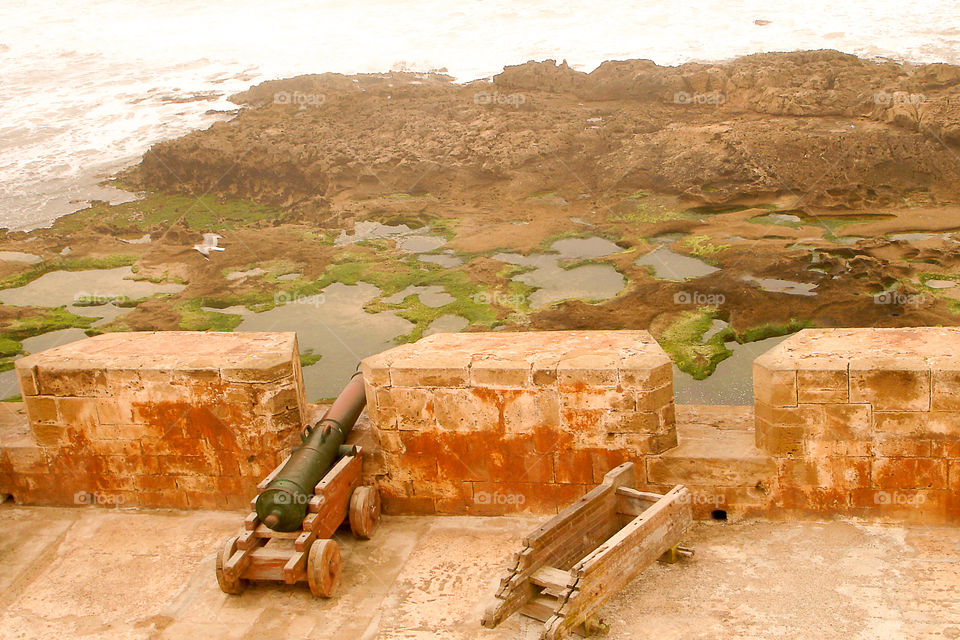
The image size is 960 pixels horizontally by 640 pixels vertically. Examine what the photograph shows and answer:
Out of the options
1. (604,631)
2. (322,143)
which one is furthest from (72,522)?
(322,143)

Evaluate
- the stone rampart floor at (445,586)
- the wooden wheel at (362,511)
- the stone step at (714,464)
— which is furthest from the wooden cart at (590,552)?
the wooden wheel at (362,511)

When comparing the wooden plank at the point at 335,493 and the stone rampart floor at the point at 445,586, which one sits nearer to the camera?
the stone rampart floor at the point at 445,586

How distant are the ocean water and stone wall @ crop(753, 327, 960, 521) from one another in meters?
17.4

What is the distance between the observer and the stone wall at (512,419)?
5.86 m

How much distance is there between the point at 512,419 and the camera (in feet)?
19.7

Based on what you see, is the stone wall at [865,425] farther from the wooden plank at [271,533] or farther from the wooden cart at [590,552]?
the wooden plank at [271,533]

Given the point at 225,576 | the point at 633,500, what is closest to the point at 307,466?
the point at 225,576

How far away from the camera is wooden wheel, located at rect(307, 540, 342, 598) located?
5.46 meters

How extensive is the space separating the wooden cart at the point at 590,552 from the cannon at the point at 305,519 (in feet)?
3.96

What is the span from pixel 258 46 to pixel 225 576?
25.7 m

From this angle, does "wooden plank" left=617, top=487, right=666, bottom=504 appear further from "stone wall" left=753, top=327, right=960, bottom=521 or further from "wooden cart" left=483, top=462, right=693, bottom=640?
"stone wall" left=753, top=327, right=960, bottom=521

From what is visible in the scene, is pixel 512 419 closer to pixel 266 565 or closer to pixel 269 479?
pixel 269 479

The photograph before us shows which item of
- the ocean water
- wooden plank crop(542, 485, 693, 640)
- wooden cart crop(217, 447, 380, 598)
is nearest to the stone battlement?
wooden plank crop(542, 485, 693, 640)

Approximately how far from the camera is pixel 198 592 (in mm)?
5824
